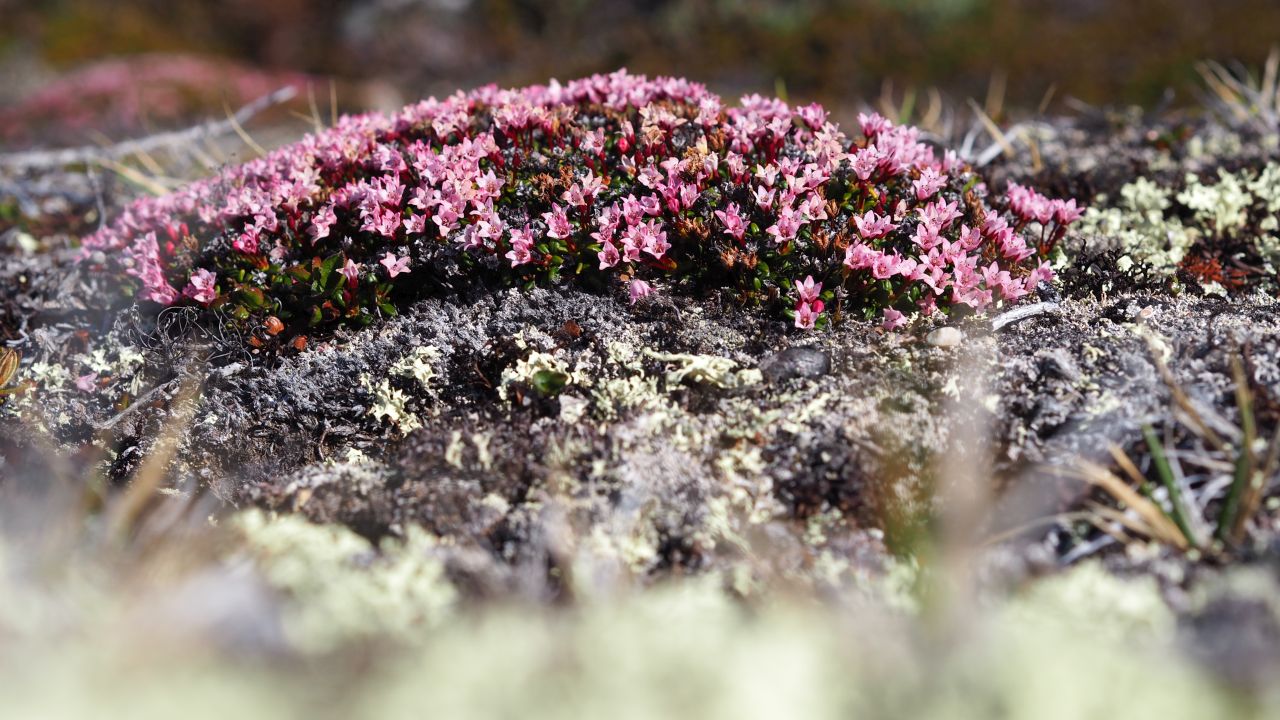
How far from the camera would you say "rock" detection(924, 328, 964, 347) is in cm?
354

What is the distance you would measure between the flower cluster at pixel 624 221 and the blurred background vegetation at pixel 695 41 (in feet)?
33.9

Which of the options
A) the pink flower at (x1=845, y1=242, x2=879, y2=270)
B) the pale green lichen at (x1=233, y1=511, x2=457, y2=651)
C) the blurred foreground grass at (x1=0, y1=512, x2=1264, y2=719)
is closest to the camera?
the blurred foreground grass at (x1=0, y1=512, x2=1264, y2=719)

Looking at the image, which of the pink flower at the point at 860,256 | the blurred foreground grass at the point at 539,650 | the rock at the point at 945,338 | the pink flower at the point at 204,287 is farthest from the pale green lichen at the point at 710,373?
the pink flower at the point at 204,287

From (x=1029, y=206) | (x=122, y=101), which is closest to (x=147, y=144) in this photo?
(x=1029, y=206)

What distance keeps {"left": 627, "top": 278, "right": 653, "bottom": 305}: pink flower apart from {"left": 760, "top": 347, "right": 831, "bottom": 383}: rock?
0.65 meters

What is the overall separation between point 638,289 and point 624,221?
0.38 m

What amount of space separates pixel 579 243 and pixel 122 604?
234 centimetres

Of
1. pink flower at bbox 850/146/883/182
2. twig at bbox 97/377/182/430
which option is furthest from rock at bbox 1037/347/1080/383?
twig at bbox 97/377/182/430

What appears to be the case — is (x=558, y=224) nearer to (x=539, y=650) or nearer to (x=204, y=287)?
(x=204, y=287)

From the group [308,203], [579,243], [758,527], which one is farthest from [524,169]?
[758,527]

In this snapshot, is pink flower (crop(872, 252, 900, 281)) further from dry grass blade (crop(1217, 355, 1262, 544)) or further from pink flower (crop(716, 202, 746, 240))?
dry grass blade (crop(1217, 355, 1262, 544))

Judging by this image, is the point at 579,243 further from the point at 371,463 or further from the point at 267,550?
the point at 267,550

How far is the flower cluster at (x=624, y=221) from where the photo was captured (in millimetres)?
3766

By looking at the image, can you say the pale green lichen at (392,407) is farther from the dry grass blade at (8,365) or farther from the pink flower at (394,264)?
the dry grass blade at (8,365)
